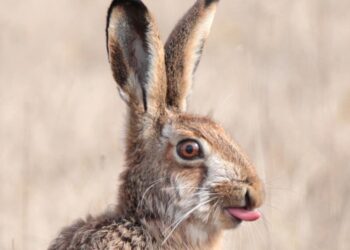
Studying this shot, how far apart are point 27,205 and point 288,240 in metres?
1.67

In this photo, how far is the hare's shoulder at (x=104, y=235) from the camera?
6.93 m

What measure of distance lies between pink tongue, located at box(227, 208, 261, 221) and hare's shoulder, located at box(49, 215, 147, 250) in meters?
0.44

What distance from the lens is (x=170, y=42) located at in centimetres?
767

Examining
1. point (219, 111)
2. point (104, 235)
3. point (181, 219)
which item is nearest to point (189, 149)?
point (181, 219)

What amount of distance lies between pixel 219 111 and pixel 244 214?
3668 millimetres

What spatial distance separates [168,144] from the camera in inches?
282

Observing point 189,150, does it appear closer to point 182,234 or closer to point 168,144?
point 168,144

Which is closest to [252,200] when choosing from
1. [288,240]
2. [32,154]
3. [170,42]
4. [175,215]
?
[175,215]

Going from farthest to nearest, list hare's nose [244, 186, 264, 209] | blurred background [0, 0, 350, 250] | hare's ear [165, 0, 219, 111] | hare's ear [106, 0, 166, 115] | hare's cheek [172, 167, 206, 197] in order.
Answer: blurred background [0, 0, 350, 250]
hare's ear [165, 0, 219, 111]
hare's ear [106, 0, 166, 115]
hare's cheek [172, 167, 206, 197]
hare's nose [244, 186, 264, 209]

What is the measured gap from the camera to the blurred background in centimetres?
934

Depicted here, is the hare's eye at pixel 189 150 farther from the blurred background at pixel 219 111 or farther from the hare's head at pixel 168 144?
the blurred background at pixel 219 111

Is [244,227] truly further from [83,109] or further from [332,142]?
[83,109]

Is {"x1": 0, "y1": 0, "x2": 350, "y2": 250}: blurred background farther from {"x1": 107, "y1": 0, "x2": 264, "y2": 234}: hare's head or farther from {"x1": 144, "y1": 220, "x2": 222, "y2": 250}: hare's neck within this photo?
{"x1": 144, "y1": 220, "x2": 222, "y2": 250}: hare's neck

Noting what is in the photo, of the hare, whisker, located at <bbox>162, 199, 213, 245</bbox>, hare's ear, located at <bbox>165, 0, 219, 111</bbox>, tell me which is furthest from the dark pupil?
hare's ear, located at <bbox>165, 0, 219, 111</bbox>
